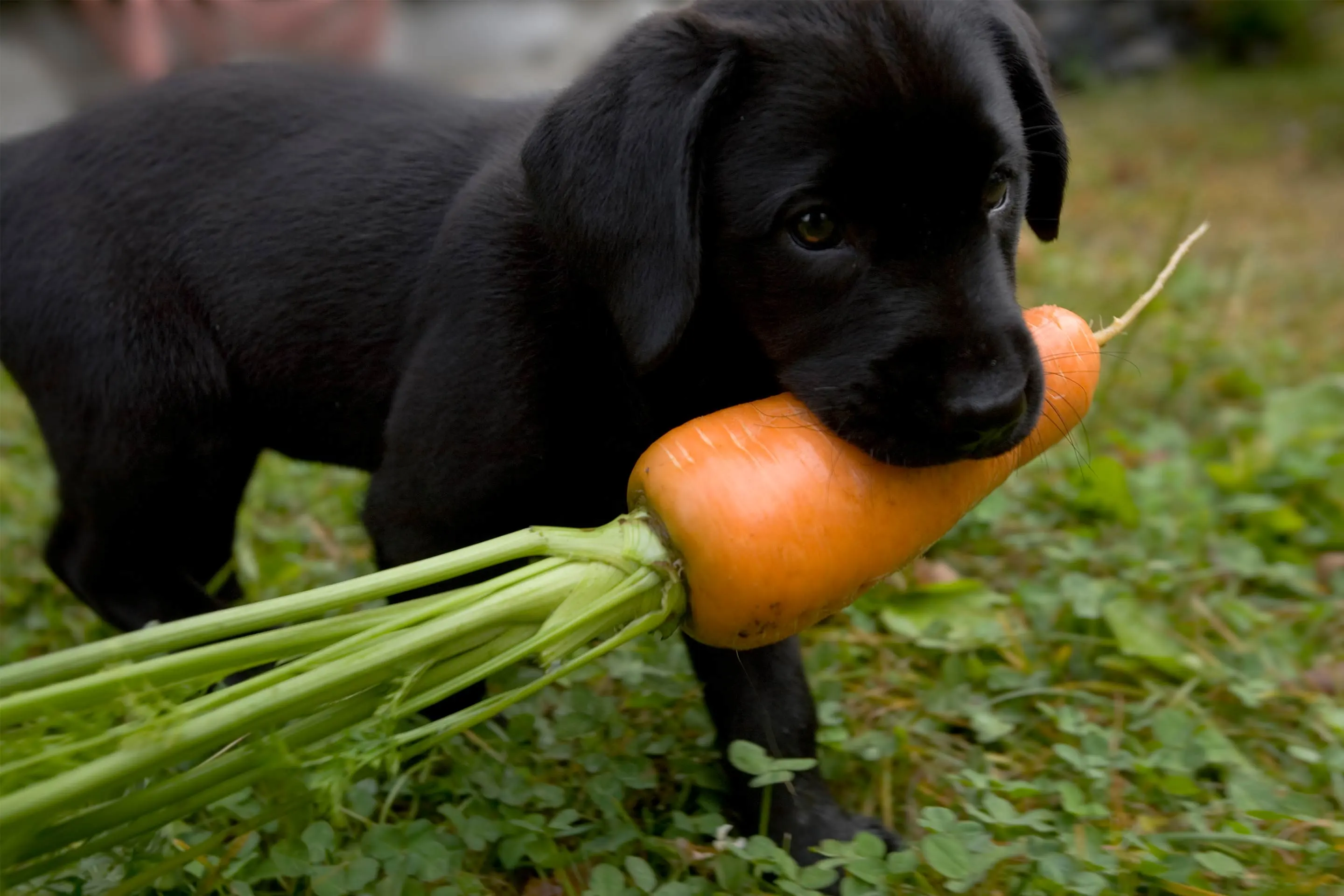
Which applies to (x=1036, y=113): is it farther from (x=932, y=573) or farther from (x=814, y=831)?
(x=814, y=831)

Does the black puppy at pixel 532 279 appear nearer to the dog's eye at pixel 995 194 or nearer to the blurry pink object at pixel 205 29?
the dog's eye at pixel 995 194

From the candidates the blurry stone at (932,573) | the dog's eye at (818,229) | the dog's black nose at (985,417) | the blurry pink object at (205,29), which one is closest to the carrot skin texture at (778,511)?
the dog's black nose at (985,417)

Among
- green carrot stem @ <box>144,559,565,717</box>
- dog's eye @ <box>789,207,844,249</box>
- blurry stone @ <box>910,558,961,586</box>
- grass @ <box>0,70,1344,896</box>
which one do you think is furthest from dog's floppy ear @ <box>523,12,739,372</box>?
blurry stone @ <box>910,558,961,586</box>

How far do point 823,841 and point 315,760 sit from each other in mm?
855

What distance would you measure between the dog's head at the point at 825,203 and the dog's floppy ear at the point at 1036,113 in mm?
160

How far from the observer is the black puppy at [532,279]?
1.89 metres

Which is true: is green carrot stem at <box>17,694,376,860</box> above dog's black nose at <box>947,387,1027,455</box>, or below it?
below

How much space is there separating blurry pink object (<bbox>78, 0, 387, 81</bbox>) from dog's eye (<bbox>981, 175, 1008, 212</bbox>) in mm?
3594

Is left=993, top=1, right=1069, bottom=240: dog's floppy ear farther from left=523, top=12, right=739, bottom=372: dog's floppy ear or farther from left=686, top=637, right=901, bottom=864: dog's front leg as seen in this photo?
left=686, top=637, right=901, bottom=864: dog's front leg

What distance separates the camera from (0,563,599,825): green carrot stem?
155cm

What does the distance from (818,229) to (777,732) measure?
88 cm

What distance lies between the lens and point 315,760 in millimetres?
1761

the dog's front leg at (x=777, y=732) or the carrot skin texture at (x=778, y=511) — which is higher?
the carrot skin texture at (x=778, y=511)

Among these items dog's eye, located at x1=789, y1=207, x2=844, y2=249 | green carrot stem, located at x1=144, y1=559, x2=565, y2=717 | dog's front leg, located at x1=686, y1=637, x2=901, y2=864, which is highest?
dog's eye, located at x1=789, y1=207, x2=844, y2=249
